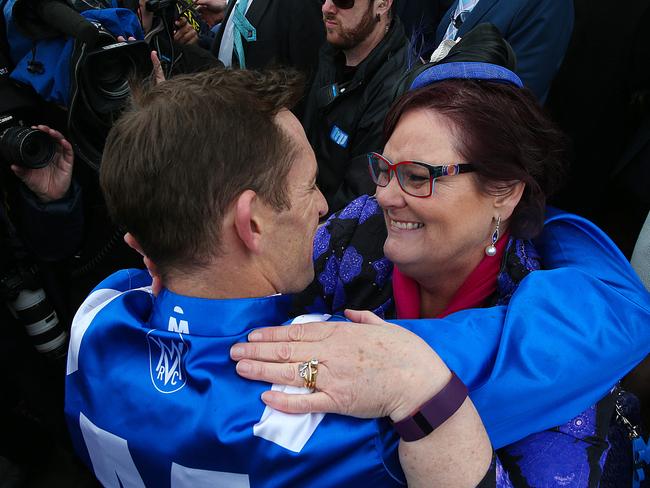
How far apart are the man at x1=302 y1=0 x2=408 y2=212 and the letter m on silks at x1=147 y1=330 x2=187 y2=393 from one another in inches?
59.2

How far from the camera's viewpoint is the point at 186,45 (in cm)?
304

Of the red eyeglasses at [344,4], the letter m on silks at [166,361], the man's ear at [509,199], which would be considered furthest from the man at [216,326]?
the red eyeglasses at [344,4]

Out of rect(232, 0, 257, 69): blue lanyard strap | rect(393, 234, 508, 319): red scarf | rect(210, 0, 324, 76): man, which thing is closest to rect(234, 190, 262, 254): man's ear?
rect(393, 234, 508, 319): red scarf

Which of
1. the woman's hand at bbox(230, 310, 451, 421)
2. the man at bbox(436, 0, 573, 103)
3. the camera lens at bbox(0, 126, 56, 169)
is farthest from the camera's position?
the man at bbox(436, 0, 573, 103)

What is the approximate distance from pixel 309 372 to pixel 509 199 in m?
0.89

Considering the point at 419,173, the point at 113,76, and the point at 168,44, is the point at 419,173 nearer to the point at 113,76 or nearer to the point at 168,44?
the point at 113,76

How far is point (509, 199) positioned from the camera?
158 cm

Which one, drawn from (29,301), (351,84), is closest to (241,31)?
(351,84)

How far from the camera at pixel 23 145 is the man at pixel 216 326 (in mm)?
1096

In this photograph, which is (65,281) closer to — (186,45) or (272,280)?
(186,45)

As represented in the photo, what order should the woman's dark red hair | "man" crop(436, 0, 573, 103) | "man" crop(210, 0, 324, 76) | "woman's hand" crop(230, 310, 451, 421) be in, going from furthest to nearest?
"man" crop(210, 0, 324, 76)
"man" crop(436, 0, 573, 103)
the woman's dark red hair
"woman's hand" crop(230, 310, 451, 421)

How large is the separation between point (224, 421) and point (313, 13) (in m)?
2.92

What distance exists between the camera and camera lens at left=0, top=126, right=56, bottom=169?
2.08 m

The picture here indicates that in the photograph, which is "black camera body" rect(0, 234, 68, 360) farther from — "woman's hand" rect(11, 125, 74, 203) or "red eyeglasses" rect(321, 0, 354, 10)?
"red eyeglasses" rect(321, 0, 354, 10)
